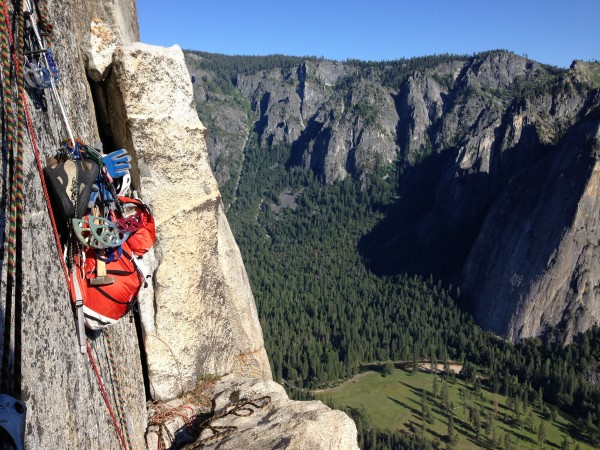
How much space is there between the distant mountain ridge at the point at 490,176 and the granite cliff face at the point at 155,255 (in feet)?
241

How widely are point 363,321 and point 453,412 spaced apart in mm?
32595

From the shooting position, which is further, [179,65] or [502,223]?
[502,223]

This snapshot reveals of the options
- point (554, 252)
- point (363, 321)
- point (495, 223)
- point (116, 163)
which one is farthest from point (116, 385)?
point (495, 223)

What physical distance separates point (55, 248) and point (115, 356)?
2.16 meters

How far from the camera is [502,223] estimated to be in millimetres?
88750

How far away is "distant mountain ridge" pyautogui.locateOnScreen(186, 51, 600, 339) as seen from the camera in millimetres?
72562

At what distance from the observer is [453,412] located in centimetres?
5725

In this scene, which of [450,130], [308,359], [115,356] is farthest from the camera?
[450,130]

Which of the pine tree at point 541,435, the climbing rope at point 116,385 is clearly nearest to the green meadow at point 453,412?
the pine tree at point 541,435

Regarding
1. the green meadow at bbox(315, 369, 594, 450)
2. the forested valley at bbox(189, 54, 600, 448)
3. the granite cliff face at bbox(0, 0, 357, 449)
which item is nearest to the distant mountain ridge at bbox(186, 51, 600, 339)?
the forested valley at bbox(189, 54, 600, 448)

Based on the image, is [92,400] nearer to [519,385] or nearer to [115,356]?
[115,356]

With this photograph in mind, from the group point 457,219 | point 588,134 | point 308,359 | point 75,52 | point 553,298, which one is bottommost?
point 308,359

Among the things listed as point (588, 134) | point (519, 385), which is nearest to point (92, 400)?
point (519, 385)

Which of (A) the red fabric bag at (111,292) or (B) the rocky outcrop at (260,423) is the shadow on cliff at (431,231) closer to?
(B) the rocky outcrop at (260,423)
